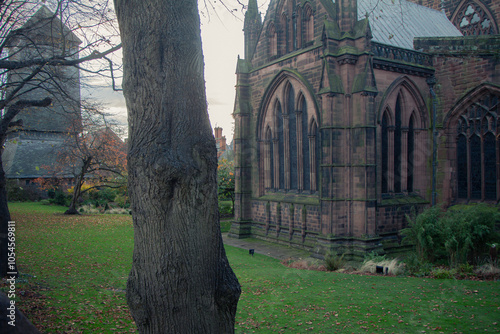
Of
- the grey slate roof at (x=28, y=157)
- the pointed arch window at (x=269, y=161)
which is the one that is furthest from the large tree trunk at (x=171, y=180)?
the grey slate roof at (x=28, y=157)

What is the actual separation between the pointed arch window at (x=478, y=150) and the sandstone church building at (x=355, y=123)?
0.04 m

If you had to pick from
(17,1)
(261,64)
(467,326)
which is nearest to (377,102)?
(261,64)

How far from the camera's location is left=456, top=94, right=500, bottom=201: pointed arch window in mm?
14844

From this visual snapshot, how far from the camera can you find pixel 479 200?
601 inches

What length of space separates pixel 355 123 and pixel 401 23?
3.97m

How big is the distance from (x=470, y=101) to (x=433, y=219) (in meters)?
6.41

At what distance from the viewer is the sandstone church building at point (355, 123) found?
45.5ft

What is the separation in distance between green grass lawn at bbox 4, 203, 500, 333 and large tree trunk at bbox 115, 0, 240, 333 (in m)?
2.39

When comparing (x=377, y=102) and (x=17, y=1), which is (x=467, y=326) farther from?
(x=17, y=1)

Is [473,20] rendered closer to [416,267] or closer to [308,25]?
[308,25]

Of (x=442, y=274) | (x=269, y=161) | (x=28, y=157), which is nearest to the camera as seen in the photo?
(x=442, y=274)

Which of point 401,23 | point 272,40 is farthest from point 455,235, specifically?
point 272,40

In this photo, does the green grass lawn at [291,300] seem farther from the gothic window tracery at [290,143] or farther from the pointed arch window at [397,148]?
the pointed arch window at [397,148]

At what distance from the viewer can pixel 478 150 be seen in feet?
50.6
